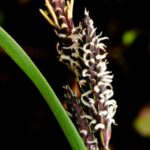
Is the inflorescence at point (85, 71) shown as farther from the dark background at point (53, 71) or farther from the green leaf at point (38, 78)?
the dark background at point (53, 71)

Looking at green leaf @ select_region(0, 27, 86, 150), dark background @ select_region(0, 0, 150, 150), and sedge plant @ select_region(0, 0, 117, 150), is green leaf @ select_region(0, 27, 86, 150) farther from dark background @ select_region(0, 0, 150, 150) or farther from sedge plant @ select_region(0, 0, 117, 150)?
dark background @ select_region(0, 0, 150, 150)

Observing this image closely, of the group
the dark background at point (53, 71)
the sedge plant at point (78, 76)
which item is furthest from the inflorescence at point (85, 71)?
the dark background at point (53, 71)

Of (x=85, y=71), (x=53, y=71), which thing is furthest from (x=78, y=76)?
(x=53, y=71)

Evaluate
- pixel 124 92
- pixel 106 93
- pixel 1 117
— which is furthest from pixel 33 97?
pixel 106 93

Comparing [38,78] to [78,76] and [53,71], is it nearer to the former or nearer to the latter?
[78,76]

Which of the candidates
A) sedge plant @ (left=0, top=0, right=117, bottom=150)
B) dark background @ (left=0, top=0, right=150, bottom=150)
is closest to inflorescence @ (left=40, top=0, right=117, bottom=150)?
sedge plant @ (left=0, top=0, right=117, bottom=150)

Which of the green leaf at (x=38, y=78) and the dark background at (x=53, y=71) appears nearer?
the green leaf at (x=38, y=78)

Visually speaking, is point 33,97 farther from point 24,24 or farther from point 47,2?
point 47,2

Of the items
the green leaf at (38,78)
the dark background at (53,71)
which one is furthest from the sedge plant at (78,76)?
the dark background at (53,71)

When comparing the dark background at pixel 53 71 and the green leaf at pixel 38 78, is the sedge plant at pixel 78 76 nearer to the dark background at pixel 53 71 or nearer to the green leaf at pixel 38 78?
the green leaf at pixel 38 78
